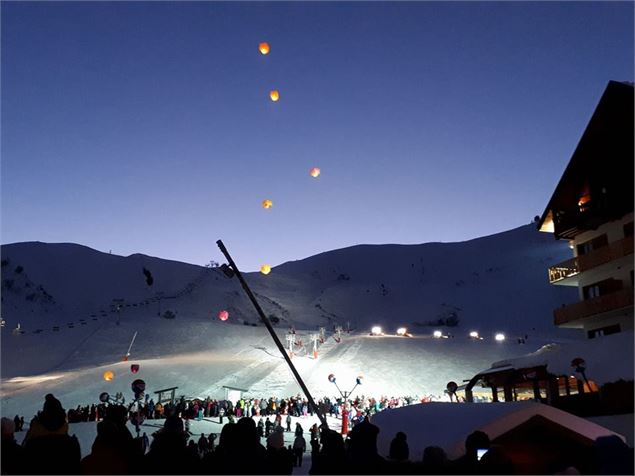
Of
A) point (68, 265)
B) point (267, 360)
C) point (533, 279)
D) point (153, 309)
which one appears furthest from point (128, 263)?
point (533, 279)

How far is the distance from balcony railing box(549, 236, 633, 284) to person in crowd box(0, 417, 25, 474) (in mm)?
28535

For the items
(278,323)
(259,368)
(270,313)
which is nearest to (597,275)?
(259,368)

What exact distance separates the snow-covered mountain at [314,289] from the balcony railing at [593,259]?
46.7 metres

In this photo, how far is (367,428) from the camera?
6688 millimetres

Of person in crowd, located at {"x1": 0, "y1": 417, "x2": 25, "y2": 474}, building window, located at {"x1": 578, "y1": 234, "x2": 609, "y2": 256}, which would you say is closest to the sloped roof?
building window, located at {"x1": 578, "y1": 234, "x2": 609, "y2": 256}

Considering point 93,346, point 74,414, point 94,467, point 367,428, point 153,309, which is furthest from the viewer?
point 153,309

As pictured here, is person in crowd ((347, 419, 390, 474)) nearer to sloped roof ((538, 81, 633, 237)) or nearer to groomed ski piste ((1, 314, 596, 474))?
sloped roof ((538, 81, 633, 237))

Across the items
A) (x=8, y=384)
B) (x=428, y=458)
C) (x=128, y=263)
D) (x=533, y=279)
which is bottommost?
(x=428, y=458)

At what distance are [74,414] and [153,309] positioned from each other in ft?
156

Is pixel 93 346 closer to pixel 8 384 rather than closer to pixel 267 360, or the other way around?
pixel 8 384

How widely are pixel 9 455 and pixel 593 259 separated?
30861 mm

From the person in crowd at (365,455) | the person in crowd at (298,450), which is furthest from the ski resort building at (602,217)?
the person in crowd at (365,455)

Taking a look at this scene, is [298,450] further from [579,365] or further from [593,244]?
[593,244]

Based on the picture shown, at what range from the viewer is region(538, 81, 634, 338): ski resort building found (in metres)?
29.7
